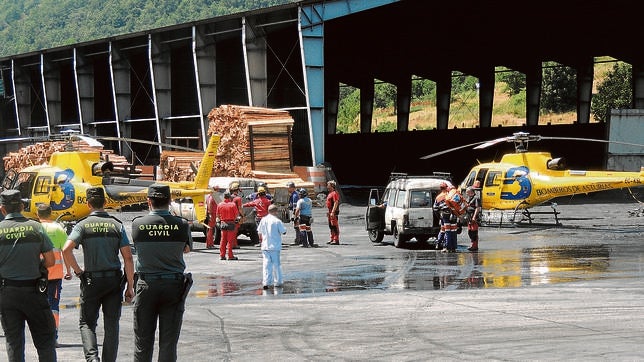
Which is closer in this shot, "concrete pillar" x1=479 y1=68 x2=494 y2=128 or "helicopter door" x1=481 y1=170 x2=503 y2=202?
"helicopter door" x1=481 y1=170 x2=503 y2=202

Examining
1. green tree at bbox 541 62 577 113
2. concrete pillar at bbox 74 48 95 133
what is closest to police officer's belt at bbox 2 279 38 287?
concrete pillar at bbox 74 48 95 133

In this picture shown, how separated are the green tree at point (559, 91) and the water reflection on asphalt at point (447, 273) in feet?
242

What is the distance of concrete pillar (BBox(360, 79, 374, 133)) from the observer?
2793 inches

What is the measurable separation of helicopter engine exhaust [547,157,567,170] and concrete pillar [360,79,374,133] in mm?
40090

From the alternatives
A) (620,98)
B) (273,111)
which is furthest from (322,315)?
(620,98)

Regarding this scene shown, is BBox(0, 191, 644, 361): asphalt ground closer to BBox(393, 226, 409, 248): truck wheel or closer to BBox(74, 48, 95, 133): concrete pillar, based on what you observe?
BBox(393, 226, 409, 248): truck wheel

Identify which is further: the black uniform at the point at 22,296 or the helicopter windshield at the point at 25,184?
the helicopter windshield at the point at 25,184

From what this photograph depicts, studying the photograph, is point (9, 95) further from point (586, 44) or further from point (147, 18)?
point (147, 18)

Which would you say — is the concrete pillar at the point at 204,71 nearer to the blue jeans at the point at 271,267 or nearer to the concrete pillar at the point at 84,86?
the concrete pillar at the point at 84,86

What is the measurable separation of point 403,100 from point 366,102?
3.60 metres

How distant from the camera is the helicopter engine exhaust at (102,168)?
27.0 m

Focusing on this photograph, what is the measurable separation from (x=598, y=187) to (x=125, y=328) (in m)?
20.1

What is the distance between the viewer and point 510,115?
101062 millimetres

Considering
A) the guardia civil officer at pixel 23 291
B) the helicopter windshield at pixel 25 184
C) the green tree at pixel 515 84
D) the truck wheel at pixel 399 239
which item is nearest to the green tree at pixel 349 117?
the green tree at pixel 515 84
